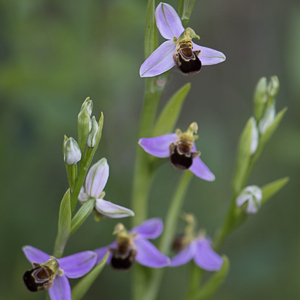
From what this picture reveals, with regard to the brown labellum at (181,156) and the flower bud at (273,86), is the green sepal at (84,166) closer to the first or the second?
the brown labellum at (181,156)

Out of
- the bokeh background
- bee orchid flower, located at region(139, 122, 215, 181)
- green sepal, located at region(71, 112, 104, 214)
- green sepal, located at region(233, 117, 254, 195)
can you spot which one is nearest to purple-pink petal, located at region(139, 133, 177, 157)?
bee orchid flower, located at region(139, 122, 215, 181)

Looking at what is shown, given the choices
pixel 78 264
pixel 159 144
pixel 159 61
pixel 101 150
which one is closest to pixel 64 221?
pixel 78 264

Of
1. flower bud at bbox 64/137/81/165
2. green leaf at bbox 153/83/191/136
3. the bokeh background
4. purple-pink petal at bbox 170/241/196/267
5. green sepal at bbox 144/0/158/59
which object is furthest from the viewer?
the bokeh background

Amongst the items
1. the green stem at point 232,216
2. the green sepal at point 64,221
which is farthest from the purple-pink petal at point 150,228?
the green sepal at point 64,221

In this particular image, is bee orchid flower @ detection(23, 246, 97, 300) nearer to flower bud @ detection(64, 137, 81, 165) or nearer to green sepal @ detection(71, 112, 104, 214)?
green sepal @ detection(71, 112, 104, 214)

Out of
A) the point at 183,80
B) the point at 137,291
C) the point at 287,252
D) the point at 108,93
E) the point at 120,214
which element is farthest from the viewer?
the point at 183,80

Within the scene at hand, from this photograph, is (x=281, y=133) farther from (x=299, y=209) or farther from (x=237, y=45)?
(x=237, y=45)

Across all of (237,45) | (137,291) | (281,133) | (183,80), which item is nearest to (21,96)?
(137,291)
